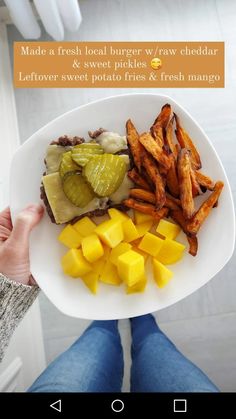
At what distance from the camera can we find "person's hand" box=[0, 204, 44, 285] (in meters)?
0.85

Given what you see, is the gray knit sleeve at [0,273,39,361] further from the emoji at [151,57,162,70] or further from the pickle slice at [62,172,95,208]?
the emoji at [151,57,162,70]

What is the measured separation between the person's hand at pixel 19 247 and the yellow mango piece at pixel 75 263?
0.28 ft

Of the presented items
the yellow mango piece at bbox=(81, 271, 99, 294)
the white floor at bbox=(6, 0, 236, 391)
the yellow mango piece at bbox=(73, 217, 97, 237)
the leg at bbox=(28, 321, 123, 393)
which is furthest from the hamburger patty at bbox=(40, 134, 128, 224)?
the white floor at bbox=(6, 0, 236, 391)

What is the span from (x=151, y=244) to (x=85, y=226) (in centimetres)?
14

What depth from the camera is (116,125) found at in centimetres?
91

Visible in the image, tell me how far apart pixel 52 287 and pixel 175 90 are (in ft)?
2.49

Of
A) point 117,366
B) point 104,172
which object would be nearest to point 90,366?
point 117,366

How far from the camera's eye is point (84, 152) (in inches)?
33.1

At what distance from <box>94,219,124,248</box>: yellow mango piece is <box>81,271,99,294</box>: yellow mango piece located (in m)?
0.08
